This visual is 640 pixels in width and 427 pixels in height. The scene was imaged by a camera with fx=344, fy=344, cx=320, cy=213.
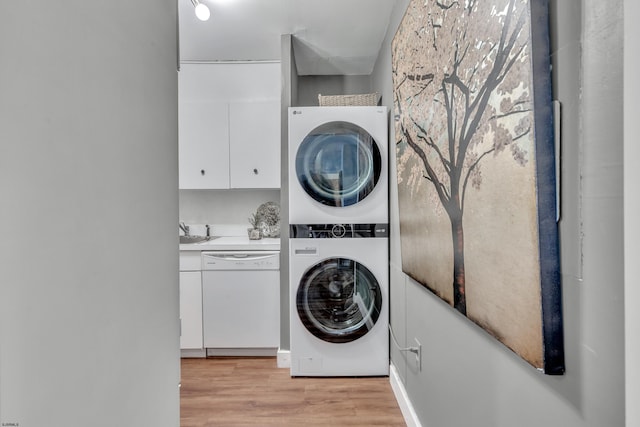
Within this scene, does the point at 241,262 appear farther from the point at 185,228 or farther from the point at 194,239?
the point at 185,228

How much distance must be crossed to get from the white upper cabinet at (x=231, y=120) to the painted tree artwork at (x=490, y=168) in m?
1.62

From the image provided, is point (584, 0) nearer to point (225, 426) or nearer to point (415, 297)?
point (415, 297)

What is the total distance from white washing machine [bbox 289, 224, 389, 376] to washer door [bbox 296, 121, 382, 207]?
0.24 meters

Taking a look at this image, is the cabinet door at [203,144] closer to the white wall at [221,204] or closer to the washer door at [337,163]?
the white wall at [221,204]

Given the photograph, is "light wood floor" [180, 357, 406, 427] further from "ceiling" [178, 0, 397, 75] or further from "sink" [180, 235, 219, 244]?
"ceiling" [178, 0, 397, 75]

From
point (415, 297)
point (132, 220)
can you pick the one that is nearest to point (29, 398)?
point (132, 220)

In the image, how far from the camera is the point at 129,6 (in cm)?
69

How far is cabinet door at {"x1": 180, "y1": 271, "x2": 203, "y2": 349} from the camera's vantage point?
8.63ft

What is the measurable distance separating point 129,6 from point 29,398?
2.28ft

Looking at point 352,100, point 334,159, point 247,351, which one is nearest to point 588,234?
point 334,159

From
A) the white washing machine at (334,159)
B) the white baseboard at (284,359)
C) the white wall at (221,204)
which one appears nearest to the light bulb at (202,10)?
the white washing machine at (334,159)

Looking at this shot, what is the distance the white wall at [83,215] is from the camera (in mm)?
431

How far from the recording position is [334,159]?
2.29 meters

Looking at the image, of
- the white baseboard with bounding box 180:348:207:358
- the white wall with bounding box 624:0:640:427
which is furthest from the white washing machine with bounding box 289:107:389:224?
the white wall with bounding box 624:0:640:427
